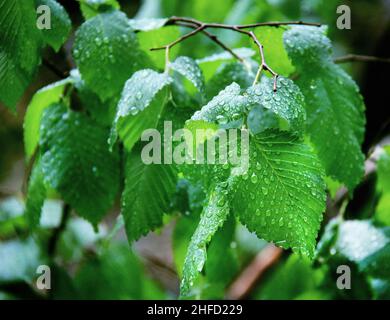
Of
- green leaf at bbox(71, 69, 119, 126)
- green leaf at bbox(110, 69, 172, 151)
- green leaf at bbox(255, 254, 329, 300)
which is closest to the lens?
green leaf at bbox(110, 69, 172, 151)

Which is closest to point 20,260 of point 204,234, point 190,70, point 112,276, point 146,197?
point 112,276

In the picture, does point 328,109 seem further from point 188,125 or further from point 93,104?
point 93,104

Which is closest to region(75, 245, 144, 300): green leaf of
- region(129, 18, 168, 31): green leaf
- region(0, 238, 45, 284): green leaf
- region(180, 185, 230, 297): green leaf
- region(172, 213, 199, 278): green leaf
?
region(0, 238, 45, 284): green leaf

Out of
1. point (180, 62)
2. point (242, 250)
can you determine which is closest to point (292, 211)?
point (180, 62)

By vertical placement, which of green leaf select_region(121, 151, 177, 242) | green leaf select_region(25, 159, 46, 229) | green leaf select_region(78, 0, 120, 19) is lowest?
green leaf select_region(25, 159, 46, 229)

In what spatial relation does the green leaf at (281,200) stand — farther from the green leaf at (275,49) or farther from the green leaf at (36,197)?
the green leaf at (36,197)

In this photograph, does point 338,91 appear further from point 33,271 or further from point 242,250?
point 242,250

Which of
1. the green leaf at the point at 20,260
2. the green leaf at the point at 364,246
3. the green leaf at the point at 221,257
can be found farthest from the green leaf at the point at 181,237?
the green leaf at the point at 20,260

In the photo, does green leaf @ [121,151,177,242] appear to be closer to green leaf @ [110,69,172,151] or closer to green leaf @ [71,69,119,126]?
green leaf @ [110,69,172,151]
